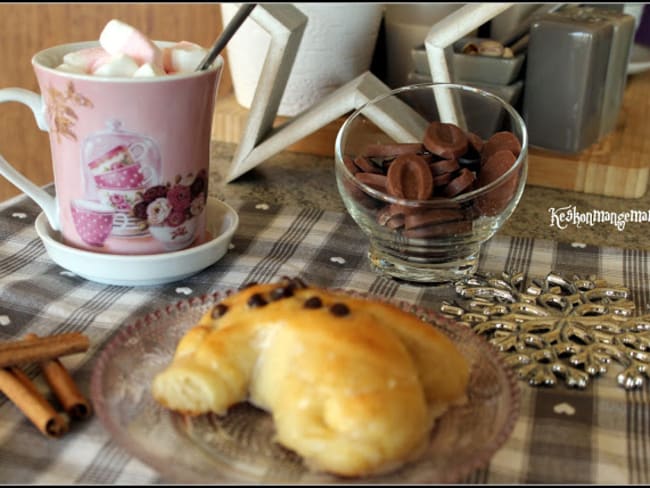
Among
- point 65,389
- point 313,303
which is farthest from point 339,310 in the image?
point 65,389

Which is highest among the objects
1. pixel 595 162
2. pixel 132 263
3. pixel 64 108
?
pixel 64 108

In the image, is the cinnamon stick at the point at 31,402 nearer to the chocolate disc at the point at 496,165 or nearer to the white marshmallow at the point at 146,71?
the white marshmallow at the point at 146,71

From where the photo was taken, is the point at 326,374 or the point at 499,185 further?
the point at 499,185

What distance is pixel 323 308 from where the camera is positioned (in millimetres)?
421

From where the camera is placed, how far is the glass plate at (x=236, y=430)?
380mm

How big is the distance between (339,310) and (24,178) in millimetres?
314

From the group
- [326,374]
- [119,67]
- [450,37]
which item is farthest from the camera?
[450,37]

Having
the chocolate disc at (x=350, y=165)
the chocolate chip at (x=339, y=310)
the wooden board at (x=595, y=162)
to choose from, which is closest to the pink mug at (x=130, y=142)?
the chocolate disc at (x=350, y=165)

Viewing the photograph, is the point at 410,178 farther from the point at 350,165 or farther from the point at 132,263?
the point at 132,263

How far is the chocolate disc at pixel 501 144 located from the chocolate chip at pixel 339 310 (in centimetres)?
25

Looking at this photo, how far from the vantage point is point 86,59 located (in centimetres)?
57

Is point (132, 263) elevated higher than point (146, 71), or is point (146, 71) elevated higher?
point (146, 71)

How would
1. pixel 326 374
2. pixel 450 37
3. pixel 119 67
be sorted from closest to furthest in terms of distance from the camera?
pixel 326 374, pixel 119 67, pixel 450 37

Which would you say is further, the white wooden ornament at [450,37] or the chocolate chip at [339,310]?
the white wooden ornament at [450,37]
